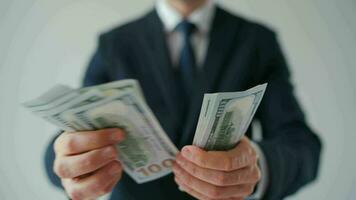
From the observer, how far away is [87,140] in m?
0.41

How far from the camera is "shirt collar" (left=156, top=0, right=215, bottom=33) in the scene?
683 mm

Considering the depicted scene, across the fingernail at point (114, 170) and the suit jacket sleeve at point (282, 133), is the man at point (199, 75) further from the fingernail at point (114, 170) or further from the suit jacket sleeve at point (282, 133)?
the fingernail at point (114, 170)

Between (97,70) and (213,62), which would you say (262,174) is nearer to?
(213,62)

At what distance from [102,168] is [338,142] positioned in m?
0.74

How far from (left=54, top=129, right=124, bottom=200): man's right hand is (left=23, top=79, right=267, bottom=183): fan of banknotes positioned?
0.02 m

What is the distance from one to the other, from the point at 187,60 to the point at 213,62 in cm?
5

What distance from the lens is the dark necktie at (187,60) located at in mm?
654

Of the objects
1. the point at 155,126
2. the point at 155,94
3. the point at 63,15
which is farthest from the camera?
the point at 63,15

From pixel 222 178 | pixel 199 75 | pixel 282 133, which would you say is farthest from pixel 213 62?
pixel 222 178

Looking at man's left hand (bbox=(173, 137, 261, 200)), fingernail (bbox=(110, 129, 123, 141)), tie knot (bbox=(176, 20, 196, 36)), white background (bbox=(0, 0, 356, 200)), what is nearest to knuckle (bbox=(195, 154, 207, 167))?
man's left hand (bbox=(173, 137, 261, 200))

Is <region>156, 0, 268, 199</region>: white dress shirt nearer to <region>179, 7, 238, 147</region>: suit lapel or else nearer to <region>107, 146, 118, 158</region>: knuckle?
<region>179, 7, 238, 147</region>: suit lapel

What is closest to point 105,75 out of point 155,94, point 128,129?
point 155,94

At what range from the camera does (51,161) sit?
0.55 meters

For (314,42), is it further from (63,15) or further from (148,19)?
(63,15)
